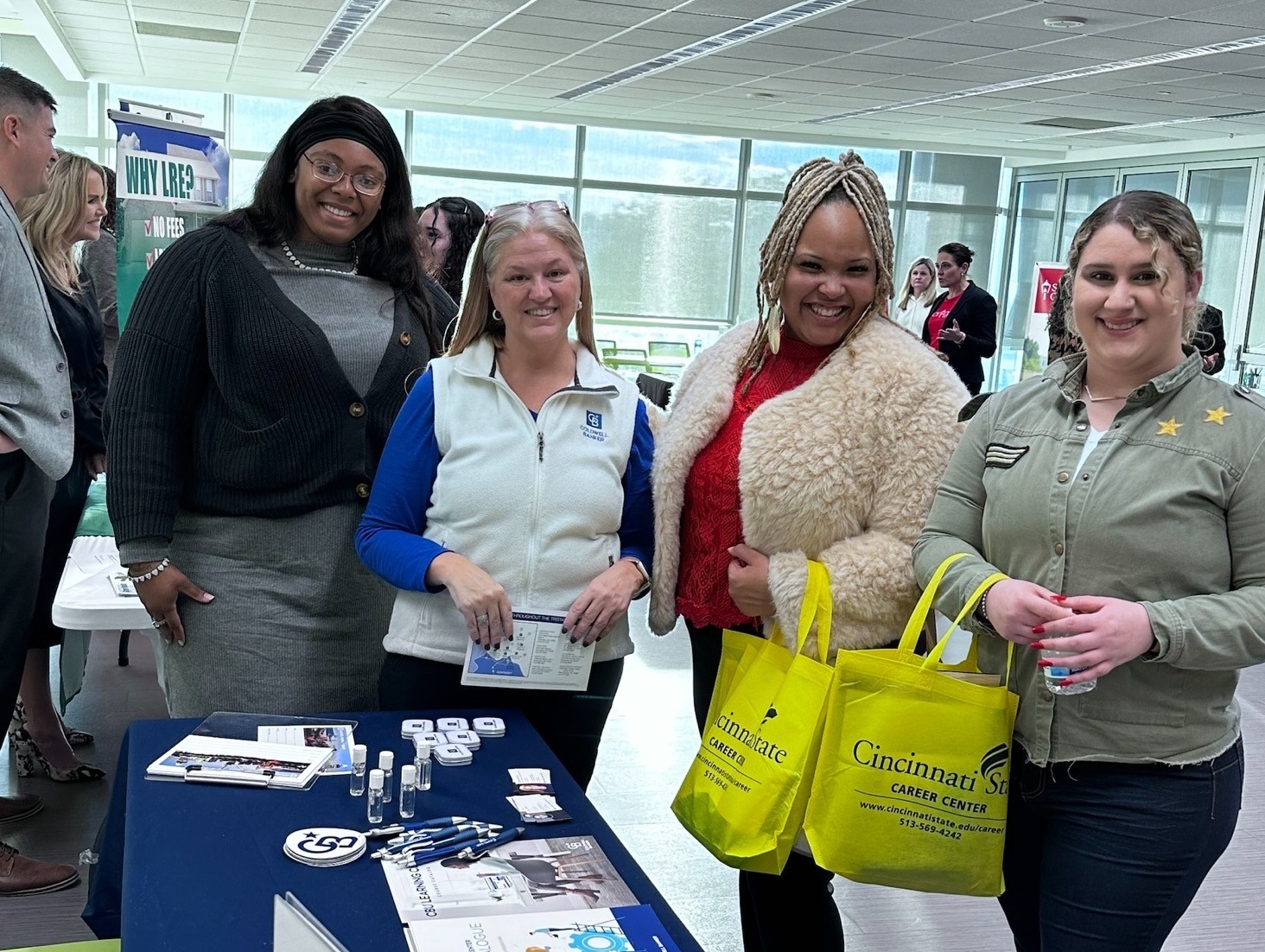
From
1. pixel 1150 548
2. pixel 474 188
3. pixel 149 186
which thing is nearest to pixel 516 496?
pixel 1150 548

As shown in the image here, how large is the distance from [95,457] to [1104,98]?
30.6ft

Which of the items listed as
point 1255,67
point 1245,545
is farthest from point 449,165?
point 1245,545

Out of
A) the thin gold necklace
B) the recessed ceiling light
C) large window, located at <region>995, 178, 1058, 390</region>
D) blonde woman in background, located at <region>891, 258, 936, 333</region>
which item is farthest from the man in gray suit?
large window, located at <region>995, 178, 1058, 390</region>

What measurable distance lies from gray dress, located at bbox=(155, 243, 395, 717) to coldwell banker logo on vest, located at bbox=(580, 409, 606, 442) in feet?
1.46

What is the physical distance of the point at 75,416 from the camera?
357cm

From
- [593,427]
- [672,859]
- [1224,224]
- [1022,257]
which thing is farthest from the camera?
[1022,257]

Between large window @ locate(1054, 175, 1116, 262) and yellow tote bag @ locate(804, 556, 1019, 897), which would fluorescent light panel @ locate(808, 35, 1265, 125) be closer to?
large window @ locate(1054, 175, 1116, 262)

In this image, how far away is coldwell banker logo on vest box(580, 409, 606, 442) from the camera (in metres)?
1.97

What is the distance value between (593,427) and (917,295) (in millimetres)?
9256

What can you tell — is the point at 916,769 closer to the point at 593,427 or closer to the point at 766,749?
the point at 766,749

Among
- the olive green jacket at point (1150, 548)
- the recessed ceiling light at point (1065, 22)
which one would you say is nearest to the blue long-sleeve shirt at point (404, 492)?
the olive green jacket at point (1150, 548)

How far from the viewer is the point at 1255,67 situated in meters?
8.27

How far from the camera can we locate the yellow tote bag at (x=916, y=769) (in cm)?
159

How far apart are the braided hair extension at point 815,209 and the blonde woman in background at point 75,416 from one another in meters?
2.42
